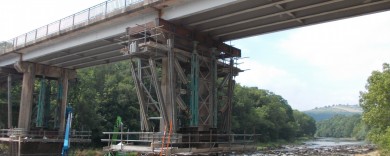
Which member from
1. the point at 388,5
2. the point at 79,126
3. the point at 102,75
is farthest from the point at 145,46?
the point at 102,75

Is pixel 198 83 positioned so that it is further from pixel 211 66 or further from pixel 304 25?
pixel 304 25

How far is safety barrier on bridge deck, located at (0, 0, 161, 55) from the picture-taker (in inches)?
839

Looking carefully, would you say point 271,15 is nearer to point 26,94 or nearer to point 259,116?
point 26,94

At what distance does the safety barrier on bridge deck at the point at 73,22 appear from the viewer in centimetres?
2131

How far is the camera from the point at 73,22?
26531 millimetres

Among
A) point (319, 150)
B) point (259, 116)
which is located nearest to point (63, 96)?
point (319, 150)

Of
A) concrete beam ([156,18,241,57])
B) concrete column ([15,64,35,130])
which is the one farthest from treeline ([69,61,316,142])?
concrete beam ([156,18,241,57])

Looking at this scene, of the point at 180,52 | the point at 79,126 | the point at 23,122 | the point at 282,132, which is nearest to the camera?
the point at 180,52

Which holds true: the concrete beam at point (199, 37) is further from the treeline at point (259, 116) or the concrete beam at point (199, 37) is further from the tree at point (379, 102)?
the treeline at point (259, 116)

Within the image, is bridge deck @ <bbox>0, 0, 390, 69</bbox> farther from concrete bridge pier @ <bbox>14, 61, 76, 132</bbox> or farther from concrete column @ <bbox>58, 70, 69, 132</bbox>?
concrete column @ <bbox>58, 70, 69, 132</bbox>

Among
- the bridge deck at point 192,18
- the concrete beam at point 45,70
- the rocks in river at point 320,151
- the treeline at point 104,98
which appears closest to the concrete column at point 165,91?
the bridge deck at point 192,18

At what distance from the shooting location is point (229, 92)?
2308 centimetres

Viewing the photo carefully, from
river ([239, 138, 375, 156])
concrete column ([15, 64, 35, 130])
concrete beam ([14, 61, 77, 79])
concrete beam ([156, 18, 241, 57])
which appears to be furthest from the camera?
river ([239, 138, 375, 156])

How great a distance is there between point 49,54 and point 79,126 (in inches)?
764
